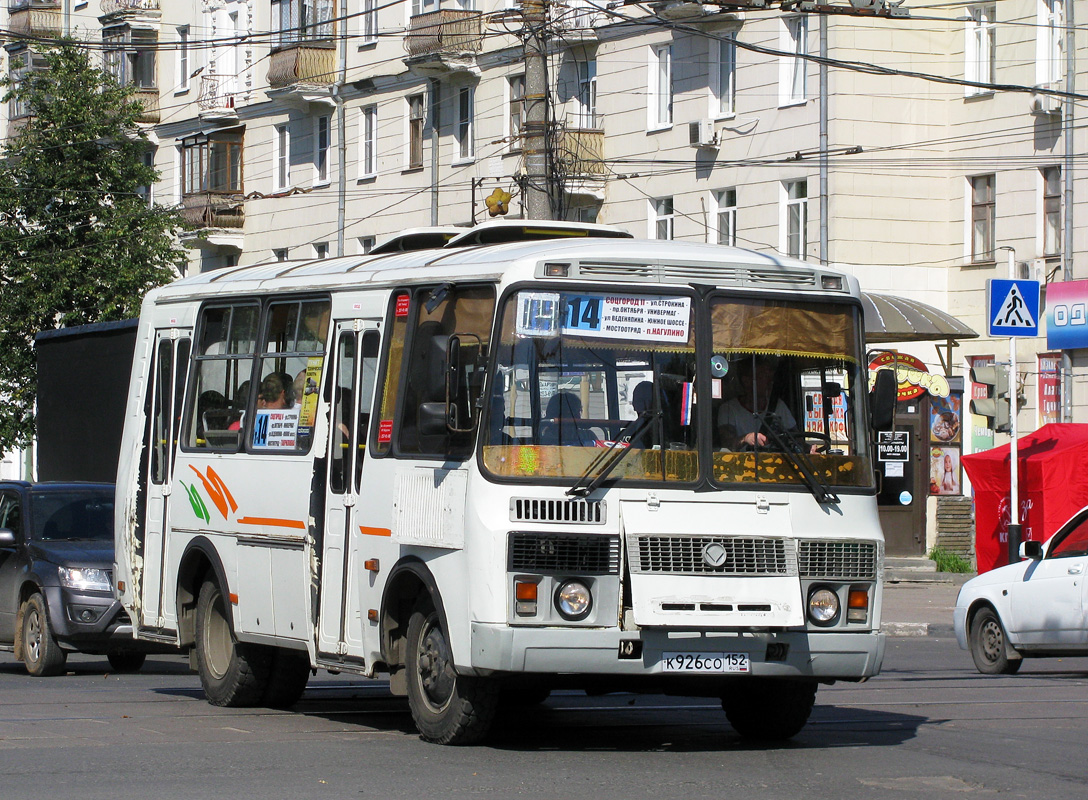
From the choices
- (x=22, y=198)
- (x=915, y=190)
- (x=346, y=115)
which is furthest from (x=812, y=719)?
(x=346, y=115)

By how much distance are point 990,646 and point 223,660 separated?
710 cm

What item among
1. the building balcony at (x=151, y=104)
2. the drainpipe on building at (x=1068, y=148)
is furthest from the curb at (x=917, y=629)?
the building balcony at (x=151, y=104)

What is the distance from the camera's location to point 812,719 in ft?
39.8

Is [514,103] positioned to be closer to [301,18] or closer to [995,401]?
[301,18]

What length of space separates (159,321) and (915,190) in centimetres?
2501

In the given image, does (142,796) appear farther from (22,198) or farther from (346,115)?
(346,115)

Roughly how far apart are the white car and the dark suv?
23.9 ft

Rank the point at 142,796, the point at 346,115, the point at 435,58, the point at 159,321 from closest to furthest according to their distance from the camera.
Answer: the point at 142,796 → the point at 159,321 → the point at 435,58 → the point at 346,115

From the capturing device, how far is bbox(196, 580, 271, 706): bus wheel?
1250cm

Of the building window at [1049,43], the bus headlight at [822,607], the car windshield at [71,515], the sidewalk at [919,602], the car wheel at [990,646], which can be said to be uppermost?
the building window at [1049,43]

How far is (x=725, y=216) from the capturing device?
3822 cm

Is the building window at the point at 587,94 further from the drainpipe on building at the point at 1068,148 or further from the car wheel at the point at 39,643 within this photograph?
the car wheel at the point at 39,643

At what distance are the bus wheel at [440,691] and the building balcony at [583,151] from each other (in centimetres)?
2990

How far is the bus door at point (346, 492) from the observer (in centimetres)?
1102
